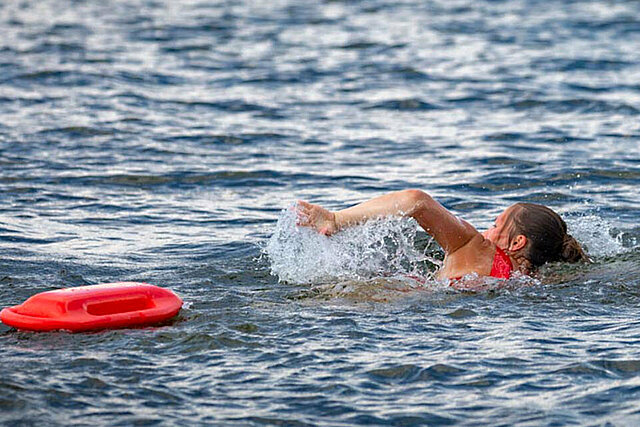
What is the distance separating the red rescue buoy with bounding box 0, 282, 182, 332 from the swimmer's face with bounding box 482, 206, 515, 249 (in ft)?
8.29

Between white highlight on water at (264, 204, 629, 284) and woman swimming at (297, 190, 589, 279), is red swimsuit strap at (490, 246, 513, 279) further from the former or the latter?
white highlight on water at (264, 204, 629, 284)

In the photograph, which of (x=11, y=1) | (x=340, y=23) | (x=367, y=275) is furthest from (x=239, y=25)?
(x=367, y=275)

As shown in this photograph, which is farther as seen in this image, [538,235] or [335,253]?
[335,253]

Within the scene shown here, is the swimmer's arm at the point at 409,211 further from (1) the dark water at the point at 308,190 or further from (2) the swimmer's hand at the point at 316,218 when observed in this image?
(1) the dark water at the point at 308,190

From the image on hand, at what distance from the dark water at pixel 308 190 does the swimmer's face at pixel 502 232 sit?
0.45m

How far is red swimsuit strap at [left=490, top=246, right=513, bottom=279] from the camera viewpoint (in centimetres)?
736

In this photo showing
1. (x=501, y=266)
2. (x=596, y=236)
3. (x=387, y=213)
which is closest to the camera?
(x=387, y=213)

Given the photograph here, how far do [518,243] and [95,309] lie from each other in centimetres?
316

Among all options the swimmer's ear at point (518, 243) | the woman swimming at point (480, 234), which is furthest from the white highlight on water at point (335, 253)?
the swimmer's ear at point (518, 243)

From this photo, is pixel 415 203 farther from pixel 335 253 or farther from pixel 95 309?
pixel 95 309

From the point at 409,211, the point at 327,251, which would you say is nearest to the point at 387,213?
the point at 409,211

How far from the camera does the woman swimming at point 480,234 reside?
280 inches

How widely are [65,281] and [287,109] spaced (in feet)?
26.1

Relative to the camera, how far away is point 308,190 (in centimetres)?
1109
